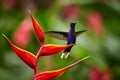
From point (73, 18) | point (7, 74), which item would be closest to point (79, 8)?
point (73, 18)

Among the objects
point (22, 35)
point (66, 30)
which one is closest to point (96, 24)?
point (66, 30)

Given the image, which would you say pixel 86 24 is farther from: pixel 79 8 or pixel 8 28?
pixel 8 28

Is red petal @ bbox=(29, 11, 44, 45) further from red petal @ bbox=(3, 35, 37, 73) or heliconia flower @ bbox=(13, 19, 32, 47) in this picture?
heliconia flower @ bbox=(13, 19, 32, 47)

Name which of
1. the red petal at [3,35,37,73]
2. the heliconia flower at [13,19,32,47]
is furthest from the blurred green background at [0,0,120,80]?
the red petal at [3,35,37,73]

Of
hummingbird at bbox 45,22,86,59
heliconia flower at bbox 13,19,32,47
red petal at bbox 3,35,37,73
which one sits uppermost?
hummingbird at bbox 45,22,86,59

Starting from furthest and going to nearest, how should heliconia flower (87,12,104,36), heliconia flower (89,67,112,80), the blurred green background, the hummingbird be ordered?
heliconia flower (87,12,104,36) < the blurred green background < heliconia flower (89,67,112,80) < the hummingbird
